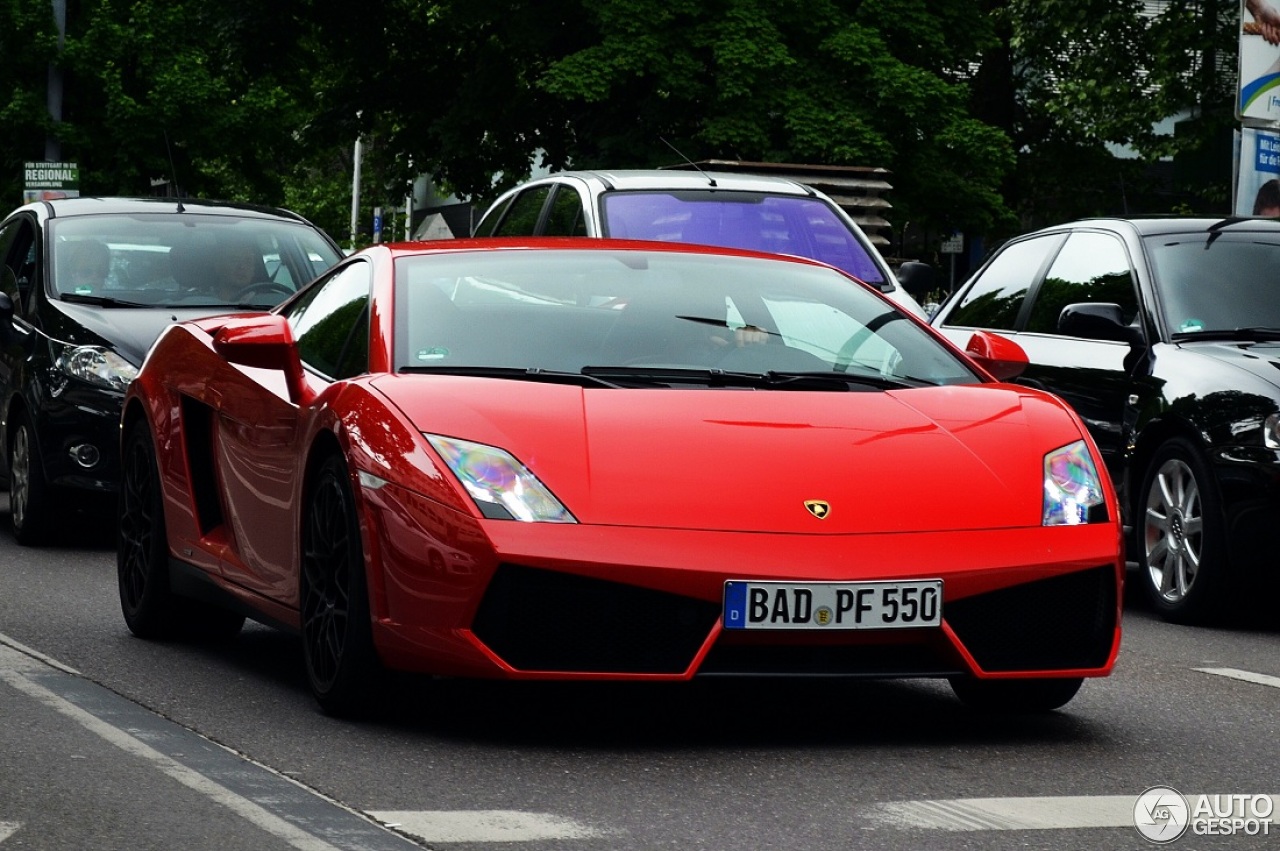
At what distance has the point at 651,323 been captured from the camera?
6582mm

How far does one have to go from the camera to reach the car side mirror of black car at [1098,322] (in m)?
9.81

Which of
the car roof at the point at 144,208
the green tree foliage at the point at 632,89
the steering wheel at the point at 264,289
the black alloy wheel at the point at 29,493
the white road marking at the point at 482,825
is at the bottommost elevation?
the black alloy wheel at the point at 29,493

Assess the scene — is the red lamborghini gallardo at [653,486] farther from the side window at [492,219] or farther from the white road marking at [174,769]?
the side window at [492,219]

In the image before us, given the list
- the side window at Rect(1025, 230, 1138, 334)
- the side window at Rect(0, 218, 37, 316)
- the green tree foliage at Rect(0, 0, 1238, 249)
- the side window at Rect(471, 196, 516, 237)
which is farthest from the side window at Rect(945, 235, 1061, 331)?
the green tree foliage at Rect(0, 0, 1238, 249)

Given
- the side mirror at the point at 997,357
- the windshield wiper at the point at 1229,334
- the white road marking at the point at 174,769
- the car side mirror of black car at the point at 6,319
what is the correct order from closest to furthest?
the white road marking at the point at 174,769 → the side mirror at the point at 997,357 → the windshield wiper at the point at 1229,334 → the car side mirror of black car at the point at 6,319

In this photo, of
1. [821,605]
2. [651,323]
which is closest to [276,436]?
[651,323]

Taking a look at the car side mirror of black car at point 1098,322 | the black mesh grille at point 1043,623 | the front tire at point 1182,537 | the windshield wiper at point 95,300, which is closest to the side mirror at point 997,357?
the black mesh grille at point 1043,623

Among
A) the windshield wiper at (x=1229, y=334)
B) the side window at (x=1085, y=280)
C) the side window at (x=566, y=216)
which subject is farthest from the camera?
the side window at (x=566, y=216)

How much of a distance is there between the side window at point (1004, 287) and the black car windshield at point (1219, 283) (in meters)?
0.92

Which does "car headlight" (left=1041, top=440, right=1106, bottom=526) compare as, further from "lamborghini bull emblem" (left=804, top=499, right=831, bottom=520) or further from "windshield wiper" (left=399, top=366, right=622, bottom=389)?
"windshield wiper" (left=399, top=366, right=622, bottom=389)

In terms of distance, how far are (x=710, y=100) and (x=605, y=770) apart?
1054 inches

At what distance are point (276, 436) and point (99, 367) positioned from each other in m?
5.00

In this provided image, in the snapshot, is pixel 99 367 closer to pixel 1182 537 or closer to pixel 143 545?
pixel 143 545

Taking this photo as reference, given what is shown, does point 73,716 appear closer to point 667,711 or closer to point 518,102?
point 667,711
